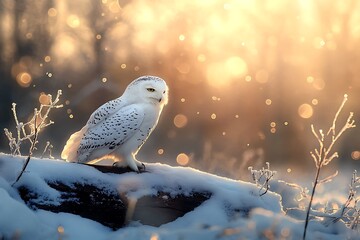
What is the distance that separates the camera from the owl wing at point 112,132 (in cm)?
479

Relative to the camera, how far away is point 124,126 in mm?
4781

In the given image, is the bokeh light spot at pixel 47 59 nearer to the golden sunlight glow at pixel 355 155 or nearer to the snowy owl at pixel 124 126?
the golden sunlight glow at pixel 355 155

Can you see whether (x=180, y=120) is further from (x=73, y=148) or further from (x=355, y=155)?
(x=73, y=148)

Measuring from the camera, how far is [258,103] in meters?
14.1

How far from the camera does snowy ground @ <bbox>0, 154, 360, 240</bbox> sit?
3.15 metres

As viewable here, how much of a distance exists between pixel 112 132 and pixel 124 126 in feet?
0.40

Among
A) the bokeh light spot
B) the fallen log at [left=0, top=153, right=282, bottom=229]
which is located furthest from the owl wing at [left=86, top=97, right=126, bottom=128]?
the bokeh light spot

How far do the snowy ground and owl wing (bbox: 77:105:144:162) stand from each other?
0.49m

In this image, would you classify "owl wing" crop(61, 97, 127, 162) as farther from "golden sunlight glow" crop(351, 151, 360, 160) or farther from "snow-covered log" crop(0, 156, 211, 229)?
"golden sunlight glow" crop(351, 151, 360, 160)

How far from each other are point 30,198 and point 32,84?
11993 mm

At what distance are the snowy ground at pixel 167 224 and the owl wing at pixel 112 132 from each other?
1.60 feet

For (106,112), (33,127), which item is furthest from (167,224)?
(106,112)

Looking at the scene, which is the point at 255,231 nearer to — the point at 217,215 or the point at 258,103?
the point at 217,215

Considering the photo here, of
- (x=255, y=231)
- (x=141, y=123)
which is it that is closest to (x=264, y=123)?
(x=141, y=123)
